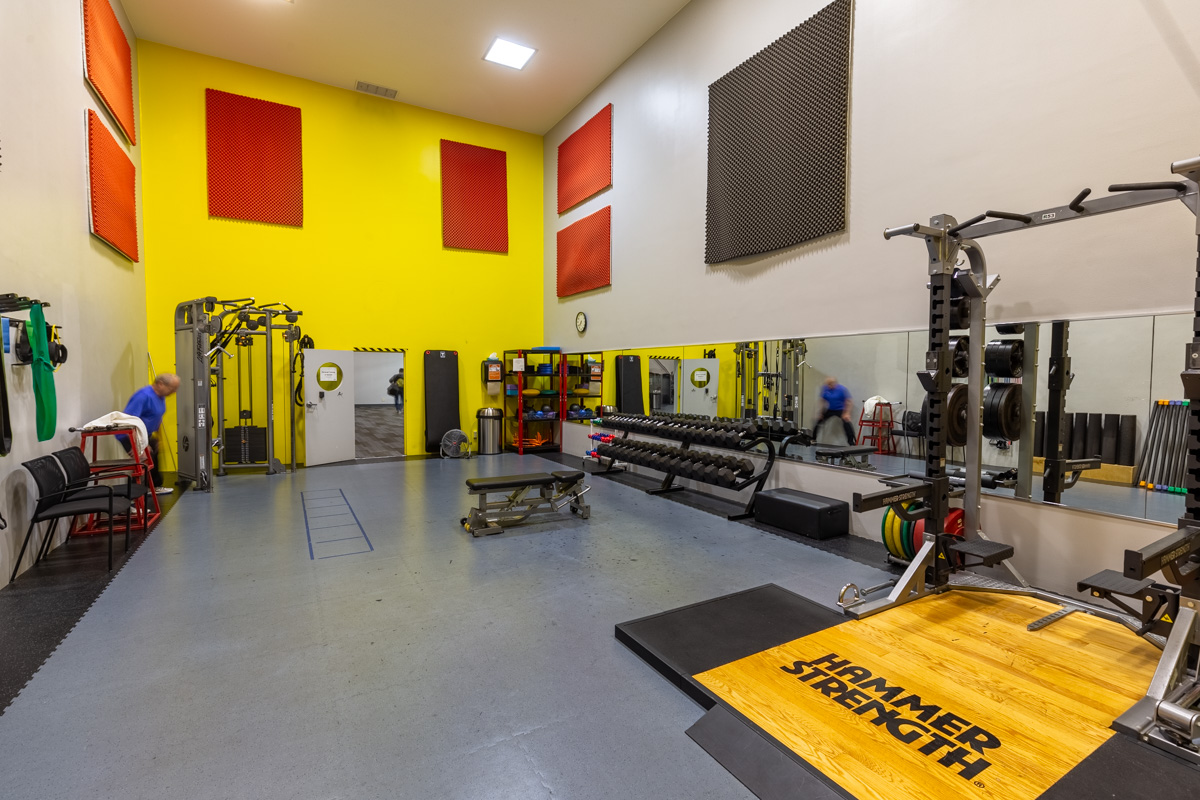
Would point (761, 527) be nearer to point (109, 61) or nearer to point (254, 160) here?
point (109, 61)

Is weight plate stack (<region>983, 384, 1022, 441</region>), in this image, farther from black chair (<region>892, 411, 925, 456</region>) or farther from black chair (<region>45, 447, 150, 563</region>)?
black chair (<region>45, 447, 150, 563</region>)

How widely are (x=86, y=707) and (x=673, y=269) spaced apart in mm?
5890

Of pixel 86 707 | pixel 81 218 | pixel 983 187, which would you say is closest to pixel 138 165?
pixel 81 218

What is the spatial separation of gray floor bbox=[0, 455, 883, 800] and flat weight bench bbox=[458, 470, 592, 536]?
0.23 m

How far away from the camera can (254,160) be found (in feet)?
23.9

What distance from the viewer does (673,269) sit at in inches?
255

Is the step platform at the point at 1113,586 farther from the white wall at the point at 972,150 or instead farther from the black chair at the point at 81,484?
the black chair at the point at 81,484

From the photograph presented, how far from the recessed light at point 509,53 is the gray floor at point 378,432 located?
499 centimetres

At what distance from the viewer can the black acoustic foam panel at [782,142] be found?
14.5 feet

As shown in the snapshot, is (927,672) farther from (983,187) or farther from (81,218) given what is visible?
(81,218)

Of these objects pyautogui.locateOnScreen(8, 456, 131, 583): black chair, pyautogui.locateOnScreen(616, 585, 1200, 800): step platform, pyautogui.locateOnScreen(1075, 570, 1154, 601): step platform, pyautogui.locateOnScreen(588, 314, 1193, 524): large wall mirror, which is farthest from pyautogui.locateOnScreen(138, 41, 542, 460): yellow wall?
pyautogui.locateOnScreen(1075, 570, 1154, 601): step platform

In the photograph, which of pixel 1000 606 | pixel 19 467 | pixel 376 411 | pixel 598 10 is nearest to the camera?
pixel 1000 606

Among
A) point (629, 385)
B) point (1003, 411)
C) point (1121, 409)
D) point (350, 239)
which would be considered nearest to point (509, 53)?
point (350, 239)

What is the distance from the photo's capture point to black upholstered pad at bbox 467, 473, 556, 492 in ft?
14.3
